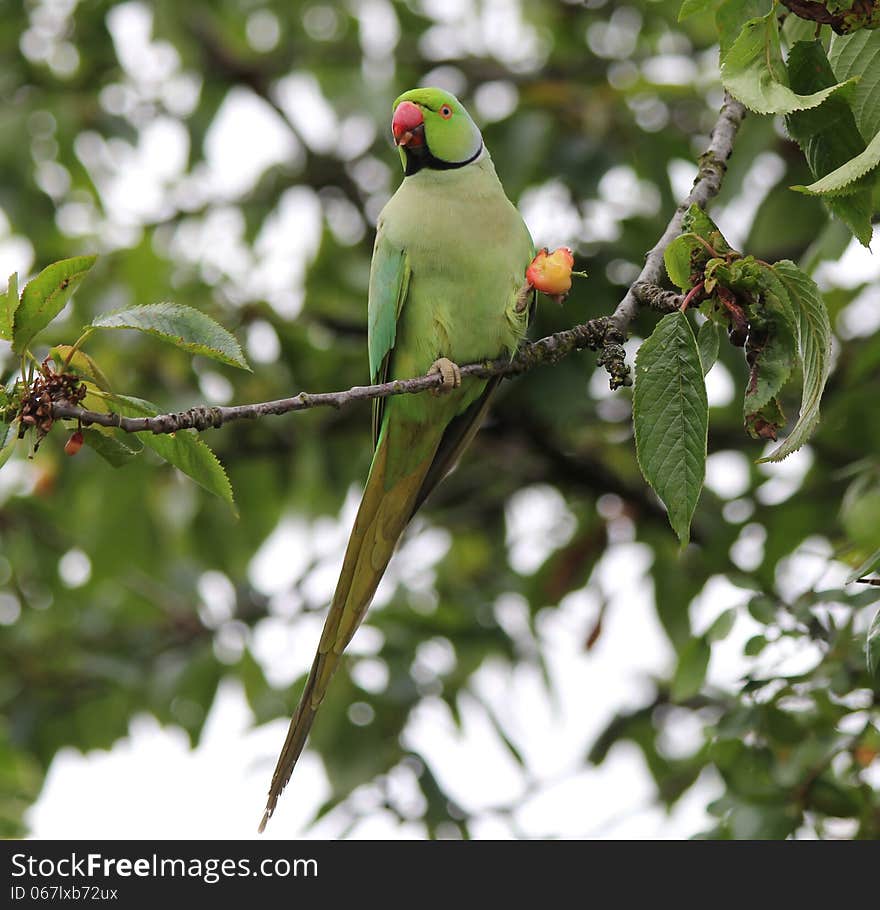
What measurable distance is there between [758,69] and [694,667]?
1579 millimetres

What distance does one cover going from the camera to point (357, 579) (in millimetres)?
3061

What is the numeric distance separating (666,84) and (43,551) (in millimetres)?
3340

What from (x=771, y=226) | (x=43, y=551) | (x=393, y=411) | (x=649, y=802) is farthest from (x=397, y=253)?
(x=43, y=551)

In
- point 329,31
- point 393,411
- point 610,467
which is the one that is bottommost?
point 393,411

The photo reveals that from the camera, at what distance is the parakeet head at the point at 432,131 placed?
10.3 feet

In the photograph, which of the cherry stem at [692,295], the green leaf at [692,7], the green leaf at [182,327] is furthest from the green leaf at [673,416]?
the green leaf at [182,327]

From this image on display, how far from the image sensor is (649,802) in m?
4.25

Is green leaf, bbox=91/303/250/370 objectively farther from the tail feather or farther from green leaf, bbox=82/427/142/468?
the tail feather

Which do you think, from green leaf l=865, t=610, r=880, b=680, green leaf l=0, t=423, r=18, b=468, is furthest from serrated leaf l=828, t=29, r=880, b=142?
green leaf l=0, t=423, r=18, b=468

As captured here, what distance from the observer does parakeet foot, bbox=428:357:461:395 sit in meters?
2.94

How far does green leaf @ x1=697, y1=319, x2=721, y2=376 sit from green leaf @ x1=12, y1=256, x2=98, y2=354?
1.02 meters

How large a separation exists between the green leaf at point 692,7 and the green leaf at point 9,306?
3.88 ft

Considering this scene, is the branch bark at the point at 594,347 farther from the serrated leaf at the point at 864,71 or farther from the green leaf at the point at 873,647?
the green leaf at the point at 873,647
